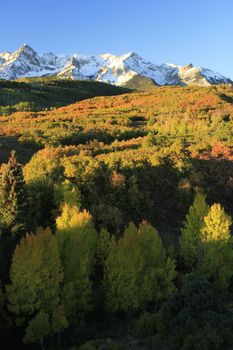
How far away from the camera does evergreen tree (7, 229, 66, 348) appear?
30.7 meters

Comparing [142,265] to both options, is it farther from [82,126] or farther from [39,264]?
[82,126]

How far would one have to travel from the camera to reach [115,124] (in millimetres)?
88062

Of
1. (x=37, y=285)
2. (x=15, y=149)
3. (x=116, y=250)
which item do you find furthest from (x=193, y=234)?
(x=15, y=149)

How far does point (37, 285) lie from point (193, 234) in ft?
49.1

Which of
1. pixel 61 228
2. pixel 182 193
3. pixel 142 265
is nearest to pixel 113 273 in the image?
pixel 142 265

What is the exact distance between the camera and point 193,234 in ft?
130

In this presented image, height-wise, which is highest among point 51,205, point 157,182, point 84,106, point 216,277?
point 84,106

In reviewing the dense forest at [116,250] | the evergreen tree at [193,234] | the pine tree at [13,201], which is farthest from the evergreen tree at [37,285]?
the evergreen tree at [193,234]

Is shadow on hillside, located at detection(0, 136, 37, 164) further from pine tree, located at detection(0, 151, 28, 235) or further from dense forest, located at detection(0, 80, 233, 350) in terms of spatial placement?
pine tree, located at detection(0, 151, 28, 235)

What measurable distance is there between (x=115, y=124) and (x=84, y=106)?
3341cm

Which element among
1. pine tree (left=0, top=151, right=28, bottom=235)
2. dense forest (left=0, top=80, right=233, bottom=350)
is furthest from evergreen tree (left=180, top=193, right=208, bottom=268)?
pine tree (left=0, top=151, right=28, bottom=235)

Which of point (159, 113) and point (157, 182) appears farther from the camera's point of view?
point (159, 113)

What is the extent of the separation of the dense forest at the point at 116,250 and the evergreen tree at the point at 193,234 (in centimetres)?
9

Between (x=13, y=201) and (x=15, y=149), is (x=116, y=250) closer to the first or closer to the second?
(x=13, y=201)
